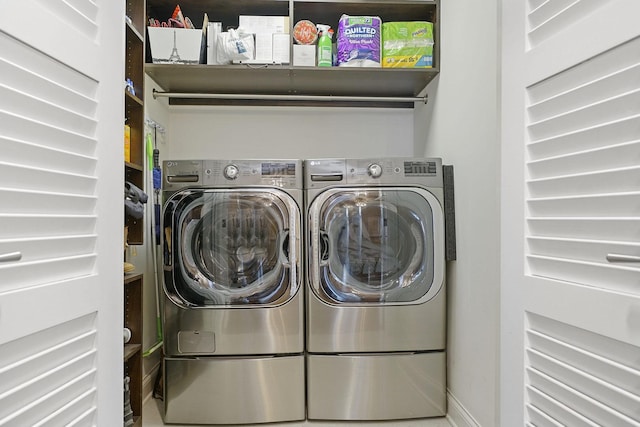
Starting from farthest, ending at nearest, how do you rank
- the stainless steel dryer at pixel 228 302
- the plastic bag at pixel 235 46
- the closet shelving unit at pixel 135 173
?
1. the plastic bag at pixel 235 46
2. the stainless steel dryer at pixel 228 302
3. the closet shelving unit at pixel 135 173

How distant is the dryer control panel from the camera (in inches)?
82.6

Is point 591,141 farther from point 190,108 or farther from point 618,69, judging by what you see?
point 190,108

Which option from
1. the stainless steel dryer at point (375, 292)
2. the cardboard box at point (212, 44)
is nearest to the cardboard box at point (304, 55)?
the cardboard box at point (212, 44)

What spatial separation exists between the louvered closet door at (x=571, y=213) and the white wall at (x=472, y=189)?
1.49 feet

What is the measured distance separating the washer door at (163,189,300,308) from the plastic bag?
2.56ft

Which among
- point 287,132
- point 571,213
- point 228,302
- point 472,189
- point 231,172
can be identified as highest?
point 287,132

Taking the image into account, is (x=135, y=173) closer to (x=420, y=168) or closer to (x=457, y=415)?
(x=420, y=168)

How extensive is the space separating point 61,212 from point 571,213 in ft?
3.74

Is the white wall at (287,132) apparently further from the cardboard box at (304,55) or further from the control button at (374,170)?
the control button at (374,170)

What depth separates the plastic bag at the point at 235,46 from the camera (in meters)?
2.23

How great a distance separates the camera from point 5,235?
0.76 metres

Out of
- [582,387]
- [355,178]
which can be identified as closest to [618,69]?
[582,387]

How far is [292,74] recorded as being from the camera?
240 centimetres

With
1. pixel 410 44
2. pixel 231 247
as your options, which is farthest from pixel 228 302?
pixel 410 44
